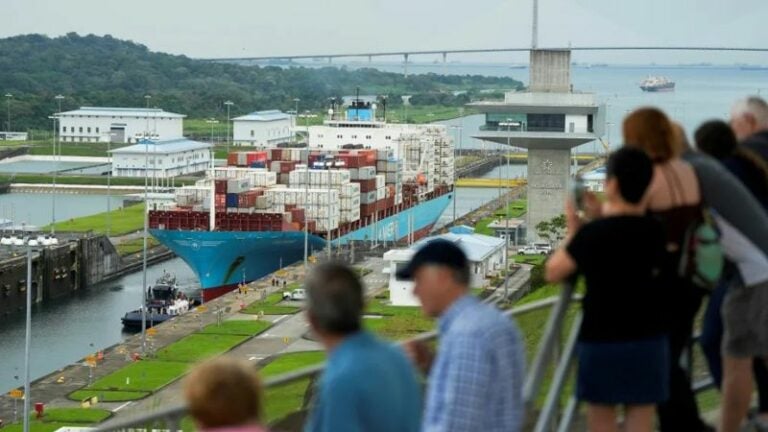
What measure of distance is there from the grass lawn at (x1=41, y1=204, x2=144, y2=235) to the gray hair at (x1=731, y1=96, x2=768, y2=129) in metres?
36.6

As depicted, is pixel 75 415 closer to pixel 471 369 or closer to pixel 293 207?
pixel 471 369

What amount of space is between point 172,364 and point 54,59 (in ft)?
321

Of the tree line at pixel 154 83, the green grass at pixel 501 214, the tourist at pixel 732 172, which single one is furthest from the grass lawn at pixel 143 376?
the tree line at pixel 154 83

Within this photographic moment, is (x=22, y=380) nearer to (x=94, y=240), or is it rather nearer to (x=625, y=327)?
(x=94, y=240)

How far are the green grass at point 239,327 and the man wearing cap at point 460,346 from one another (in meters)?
20.1

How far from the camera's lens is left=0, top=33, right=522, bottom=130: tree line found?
99500mm

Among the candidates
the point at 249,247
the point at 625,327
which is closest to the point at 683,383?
the point at 625,327

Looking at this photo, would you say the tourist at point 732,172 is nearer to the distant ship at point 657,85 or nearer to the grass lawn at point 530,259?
the grass lawn at point 530,259

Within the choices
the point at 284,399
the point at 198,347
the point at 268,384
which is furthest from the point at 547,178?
the point at 268,384

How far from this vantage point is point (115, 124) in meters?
79.8

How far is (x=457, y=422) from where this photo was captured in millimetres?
3119

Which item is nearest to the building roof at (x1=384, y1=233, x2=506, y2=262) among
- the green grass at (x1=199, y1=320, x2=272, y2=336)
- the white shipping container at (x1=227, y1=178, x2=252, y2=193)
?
the green grass at (x1=199, y1=320, x2=272, y2=336)

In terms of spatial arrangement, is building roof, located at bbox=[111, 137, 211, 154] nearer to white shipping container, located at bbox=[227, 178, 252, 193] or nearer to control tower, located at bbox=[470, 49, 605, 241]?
white shipping container, located at bbox=[227, 178, 252, 193]

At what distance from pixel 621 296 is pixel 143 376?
16.6 m
